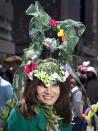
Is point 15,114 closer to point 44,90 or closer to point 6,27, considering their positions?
point 44,90

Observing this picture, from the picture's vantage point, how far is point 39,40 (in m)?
4.71

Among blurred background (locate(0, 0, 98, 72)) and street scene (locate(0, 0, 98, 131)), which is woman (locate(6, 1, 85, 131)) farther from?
blurred background (locate(0, 0, 98, 72))

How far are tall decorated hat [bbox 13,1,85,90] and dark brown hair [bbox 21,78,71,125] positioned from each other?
14 cm

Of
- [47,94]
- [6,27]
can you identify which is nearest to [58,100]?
[47,94]

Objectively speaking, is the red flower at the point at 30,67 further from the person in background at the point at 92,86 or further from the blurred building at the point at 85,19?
the blurred building at the point at 85,19

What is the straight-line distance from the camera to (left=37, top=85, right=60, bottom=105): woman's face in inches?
165

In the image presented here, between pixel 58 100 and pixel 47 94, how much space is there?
0.50 ft

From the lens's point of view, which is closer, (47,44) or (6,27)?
(47,44)

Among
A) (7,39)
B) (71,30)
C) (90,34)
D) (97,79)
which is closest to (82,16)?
(90,34)

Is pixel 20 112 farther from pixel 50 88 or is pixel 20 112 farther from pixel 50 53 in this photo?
pixel 50 53

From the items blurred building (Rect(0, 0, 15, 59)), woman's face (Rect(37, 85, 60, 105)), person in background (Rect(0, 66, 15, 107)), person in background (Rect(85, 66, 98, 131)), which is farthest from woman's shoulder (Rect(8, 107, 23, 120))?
blurred building (Rect(0, 0, 15, 59))

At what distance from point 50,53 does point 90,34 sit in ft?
147

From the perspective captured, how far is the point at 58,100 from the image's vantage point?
14.1 feet

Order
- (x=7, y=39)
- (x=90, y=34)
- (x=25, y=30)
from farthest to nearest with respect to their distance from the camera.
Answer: (x=90, y=34) → (x=7, y=39) → (x=25, y=30)
